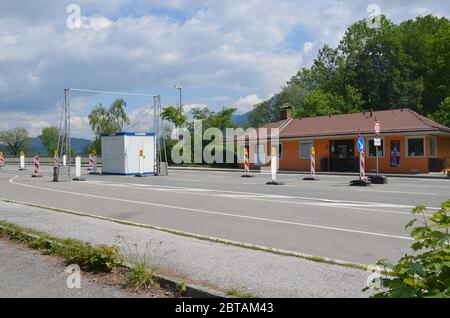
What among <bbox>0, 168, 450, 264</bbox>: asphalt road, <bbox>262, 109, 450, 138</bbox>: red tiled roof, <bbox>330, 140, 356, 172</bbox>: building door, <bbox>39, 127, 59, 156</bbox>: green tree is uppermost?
<bbox>39, 127, 59, 156</bbox>: green tree

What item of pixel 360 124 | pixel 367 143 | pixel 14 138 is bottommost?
pixel 367 143

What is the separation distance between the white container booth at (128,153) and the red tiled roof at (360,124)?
12270 millimetres

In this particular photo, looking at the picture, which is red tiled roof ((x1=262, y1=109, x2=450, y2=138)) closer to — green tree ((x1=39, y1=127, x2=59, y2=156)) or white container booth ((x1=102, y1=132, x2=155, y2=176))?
white container booth ((x1=102, y1=132, x2=155, y2=176))

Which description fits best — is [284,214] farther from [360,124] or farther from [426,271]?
[360,124]

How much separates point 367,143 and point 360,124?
2930 millimetres

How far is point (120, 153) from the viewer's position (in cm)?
3353

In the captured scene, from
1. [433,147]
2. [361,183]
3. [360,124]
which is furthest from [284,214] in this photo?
[360,124]

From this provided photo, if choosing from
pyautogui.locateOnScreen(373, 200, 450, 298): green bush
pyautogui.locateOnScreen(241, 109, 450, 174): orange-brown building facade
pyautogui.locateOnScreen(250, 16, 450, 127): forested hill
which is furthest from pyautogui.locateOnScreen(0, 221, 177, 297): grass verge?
pyautogui.locateOnScreen(250, 16, 450, 127): forested hill

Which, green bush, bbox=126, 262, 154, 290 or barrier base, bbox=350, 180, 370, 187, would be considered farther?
barrier base, bbox=350, 180, 370, 187

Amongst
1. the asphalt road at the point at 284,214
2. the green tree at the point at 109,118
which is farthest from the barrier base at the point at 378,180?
the green tree at the point at 109,118

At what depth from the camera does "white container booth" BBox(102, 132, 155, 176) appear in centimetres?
3325

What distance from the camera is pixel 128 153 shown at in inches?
1309

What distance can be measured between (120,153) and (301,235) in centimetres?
2630
